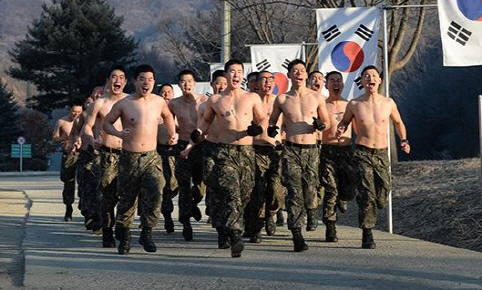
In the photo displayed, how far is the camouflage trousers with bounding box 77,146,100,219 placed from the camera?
15344mm

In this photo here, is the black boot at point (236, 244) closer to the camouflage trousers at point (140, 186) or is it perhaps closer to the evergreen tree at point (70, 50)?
the camouflage trousers at point (140, 186)

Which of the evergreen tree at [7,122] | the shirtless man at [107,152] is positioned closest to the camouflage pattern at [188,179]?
the shirtless man at [107,152]

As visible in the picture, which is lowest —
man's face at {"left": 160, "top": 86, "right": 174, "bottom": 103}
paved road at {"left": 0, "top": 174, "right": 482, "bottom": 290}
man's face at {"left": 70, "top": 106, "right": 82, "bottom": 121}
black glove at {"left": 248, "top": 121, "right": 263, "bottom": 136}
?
paved road at {"left": 0, "top": 174, "right": 482, "bottom": 290}

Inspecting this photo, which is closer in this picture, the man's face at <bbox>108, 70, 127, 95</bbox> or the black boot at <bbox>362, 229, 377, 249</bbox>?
the black boot at <bbox>362, 229, 377, 249</bbox>

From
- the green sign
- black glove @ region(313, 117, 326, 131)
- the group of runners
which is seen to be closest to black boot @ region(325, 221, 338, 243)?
the group of runners

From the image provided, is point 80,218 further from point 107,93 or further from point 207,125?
point 207,125

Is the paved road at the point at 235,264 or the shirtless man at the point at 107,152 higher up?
the shirtless man at the point at 107,152

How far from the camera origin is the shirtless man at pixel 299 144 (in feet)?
40.6

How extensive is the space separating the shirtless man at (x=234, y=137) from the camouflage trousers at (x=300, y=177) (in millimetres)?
429

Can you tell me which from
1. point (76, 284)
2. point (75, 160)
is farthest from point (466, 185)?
point (76, 284)

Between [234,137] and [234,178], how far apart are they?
51 centimetres

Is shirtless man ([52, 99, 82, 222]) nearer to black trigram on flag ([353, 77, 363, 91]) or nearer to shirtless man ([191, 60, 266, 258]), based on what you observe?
black trigram on flag ([353, 77, 363, 91])

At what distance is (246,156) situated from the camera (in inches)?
490

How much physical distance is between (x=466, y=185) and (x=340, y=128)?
12.9 ft
